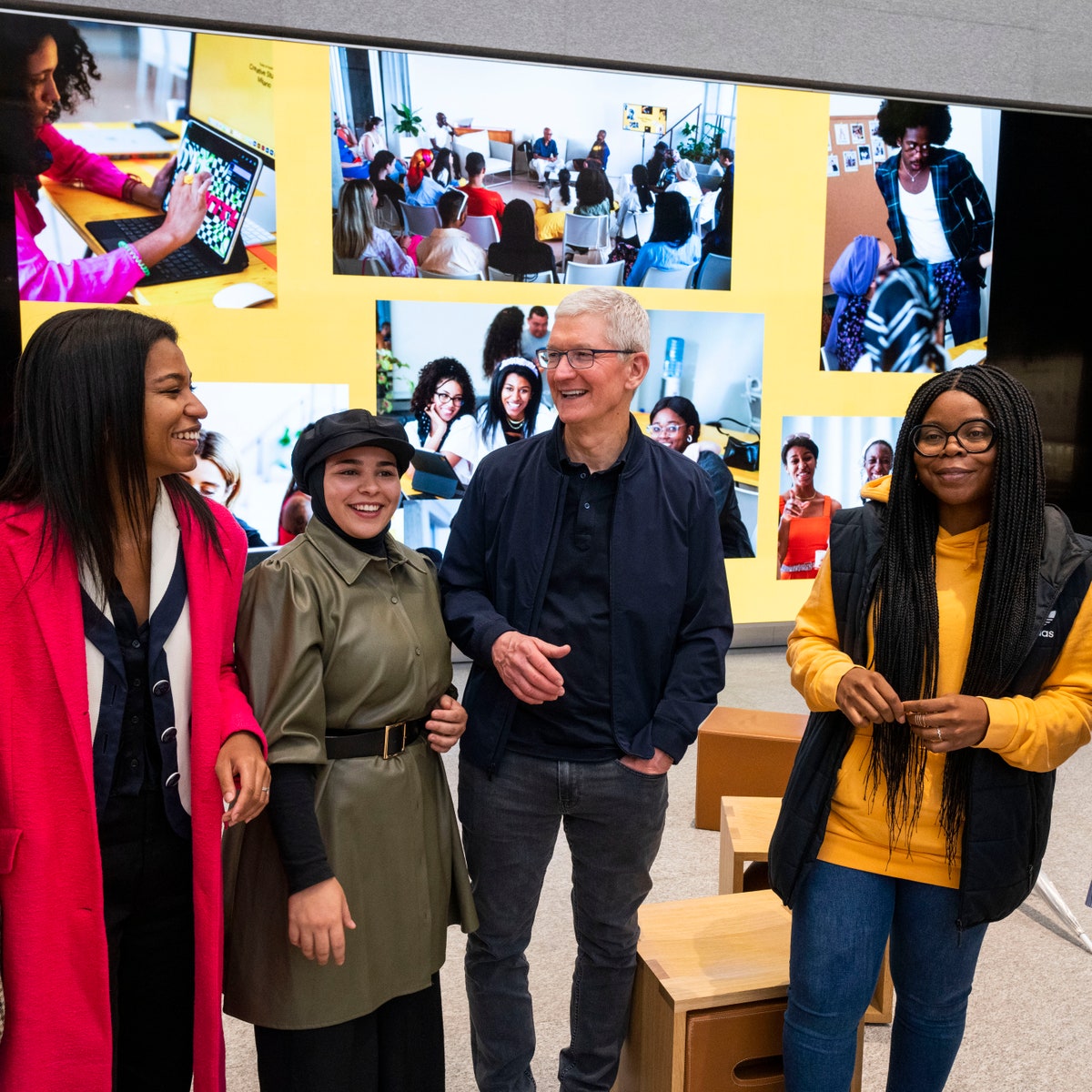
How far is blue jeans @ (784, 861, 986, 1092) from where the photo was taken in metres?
1.73

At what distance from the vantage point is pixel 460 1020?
262 cm

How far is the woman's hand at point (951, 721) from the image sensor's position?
62.1 inches

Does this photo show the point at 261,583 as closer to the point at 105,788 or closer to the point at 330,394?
the point at 105,788

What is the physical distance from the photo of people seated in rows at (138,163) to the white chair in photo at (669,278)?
2243 mm

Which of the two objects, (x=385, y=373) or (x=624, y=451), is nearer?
(x=624, y=451)

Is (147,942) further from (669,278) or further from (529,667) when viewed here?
(669,278)

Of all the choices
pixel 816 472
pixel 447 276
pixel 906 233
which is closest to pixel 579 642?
pixel 447 276

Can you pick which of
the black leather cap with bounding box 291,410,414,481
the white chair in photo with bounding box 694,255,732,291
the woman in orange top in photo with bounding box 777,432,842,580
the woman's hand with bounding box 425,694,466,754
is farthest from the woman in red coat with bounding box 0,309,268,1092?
the woman in orange top in photo with bounding box 777,432,842,580

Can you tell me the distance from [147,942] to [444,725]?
0.58 meters

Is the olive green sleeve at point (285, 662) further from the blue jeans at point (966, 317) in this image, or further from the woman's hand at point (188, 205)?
the blue jeans at point (966, 317)

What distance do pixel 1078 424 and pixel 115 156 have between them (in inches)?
253

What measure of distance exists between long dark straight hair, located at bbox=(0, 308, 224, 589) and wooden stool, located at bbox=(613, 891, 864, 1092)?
1.46m

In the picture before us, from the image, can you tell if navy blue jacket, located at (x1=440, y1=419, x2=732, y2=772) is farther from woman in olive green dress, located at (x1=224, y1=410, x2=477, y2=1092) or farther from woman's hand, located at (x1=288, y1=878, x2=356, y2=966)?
woman's hand, located at (x1=288, y1=878, x2=356, y2=966)

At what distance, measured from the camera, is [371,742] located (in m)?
1.66
